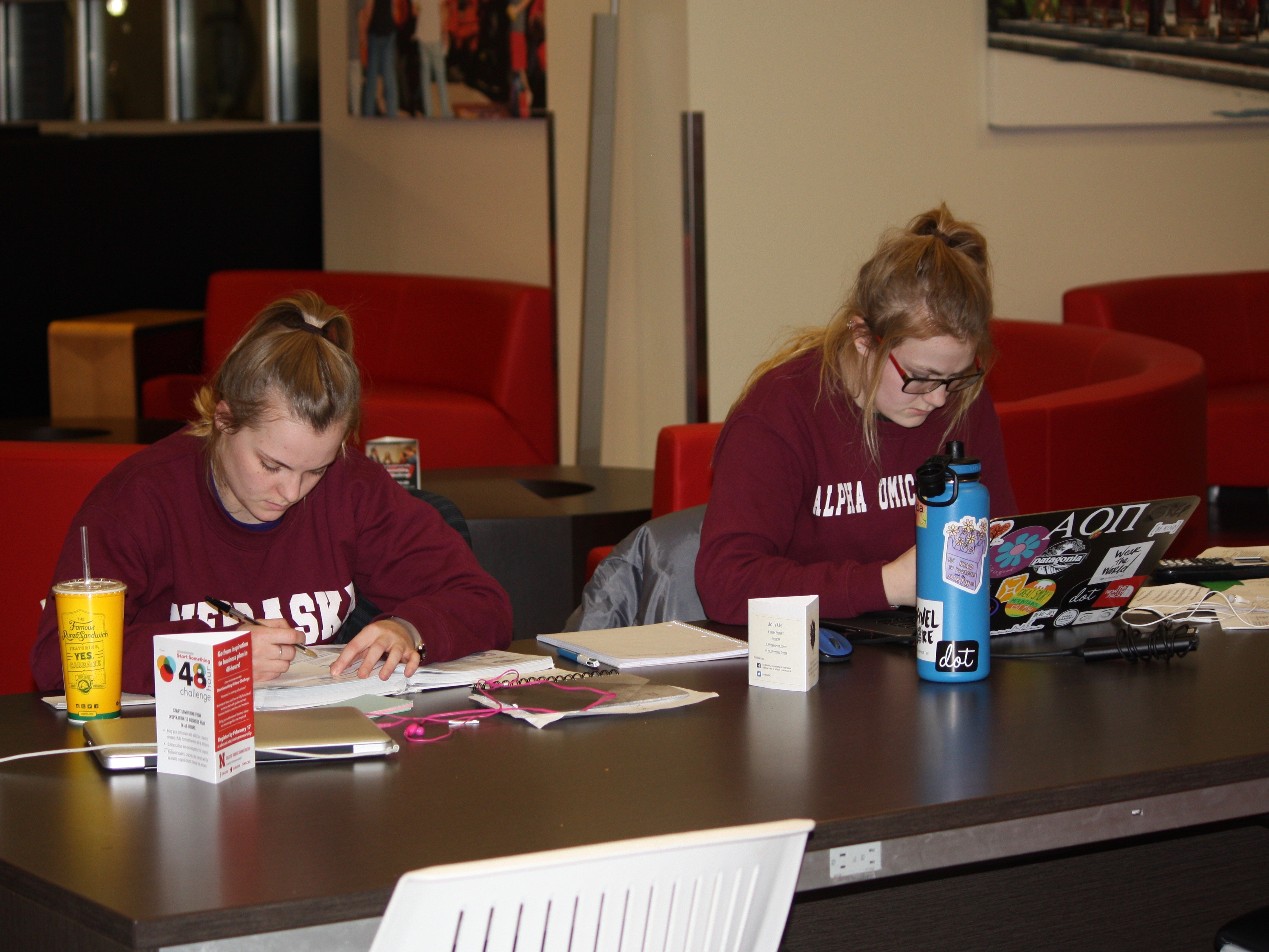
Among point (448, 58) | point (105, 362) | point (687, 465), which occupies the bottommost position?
point (687, 465)

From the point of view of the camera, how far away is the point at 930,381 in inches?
79.8

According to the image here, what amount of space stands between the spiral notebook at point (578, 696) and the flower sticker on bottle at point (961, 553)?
11.6 inches

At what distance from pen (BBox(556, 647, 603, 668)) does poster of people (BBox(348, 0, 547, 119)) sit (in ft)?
13.8

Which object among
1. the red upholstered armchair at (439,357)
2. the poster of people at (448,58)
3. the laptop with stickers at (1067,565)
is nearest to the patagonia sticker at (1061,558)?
the laptop with stickers at (1067,565)

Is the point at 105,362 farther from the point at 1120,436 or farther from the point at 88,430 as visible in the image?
the point at 1120,436

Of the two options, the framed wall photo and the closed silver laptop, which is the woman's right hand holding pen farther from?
the framed wall photo

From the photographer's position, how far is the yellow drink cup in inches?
58.1

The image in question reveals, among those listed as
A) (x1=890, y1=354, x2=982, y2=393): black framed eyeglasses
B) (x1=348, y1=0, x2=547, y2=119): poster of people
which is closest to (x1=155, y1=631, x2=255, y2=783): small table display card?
(x1=890, y1=354, x2=982, y2=393): black framed eyeglasses

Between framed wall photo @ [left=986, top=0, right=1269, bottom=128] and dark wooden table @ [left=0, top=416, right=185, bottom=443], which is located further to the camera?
framed wall photo @ [left=986, top=0, right=1269, bottom=128]

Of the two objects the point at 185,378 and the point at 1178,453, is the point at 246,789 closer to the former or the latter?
the point at 1178,453

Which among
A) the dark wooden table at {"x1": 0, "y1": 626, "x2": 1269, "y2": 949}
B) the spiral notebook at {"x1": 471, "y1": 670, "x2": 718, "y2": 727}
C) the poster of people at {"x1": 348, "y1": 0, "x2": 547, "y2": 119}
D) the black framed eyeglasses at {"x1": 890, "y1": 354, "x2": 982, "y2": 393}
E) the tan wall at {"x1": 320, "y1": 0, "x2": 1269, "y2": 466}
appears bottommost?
the dark wooden table at {"x1": 0, "y1": 626, "x2": 1269, "y2": 949}

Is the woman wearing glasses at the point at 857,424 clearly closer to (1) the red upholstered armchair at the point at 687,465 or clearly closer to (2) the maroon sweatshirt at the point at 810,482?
(2) the maroon sweatshirt at the point at 810,482

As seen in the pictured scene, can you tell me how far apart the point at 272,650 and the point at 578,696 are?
13.4 inches


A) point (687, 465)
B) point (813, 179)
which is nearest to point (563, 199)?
point (813, 179)
